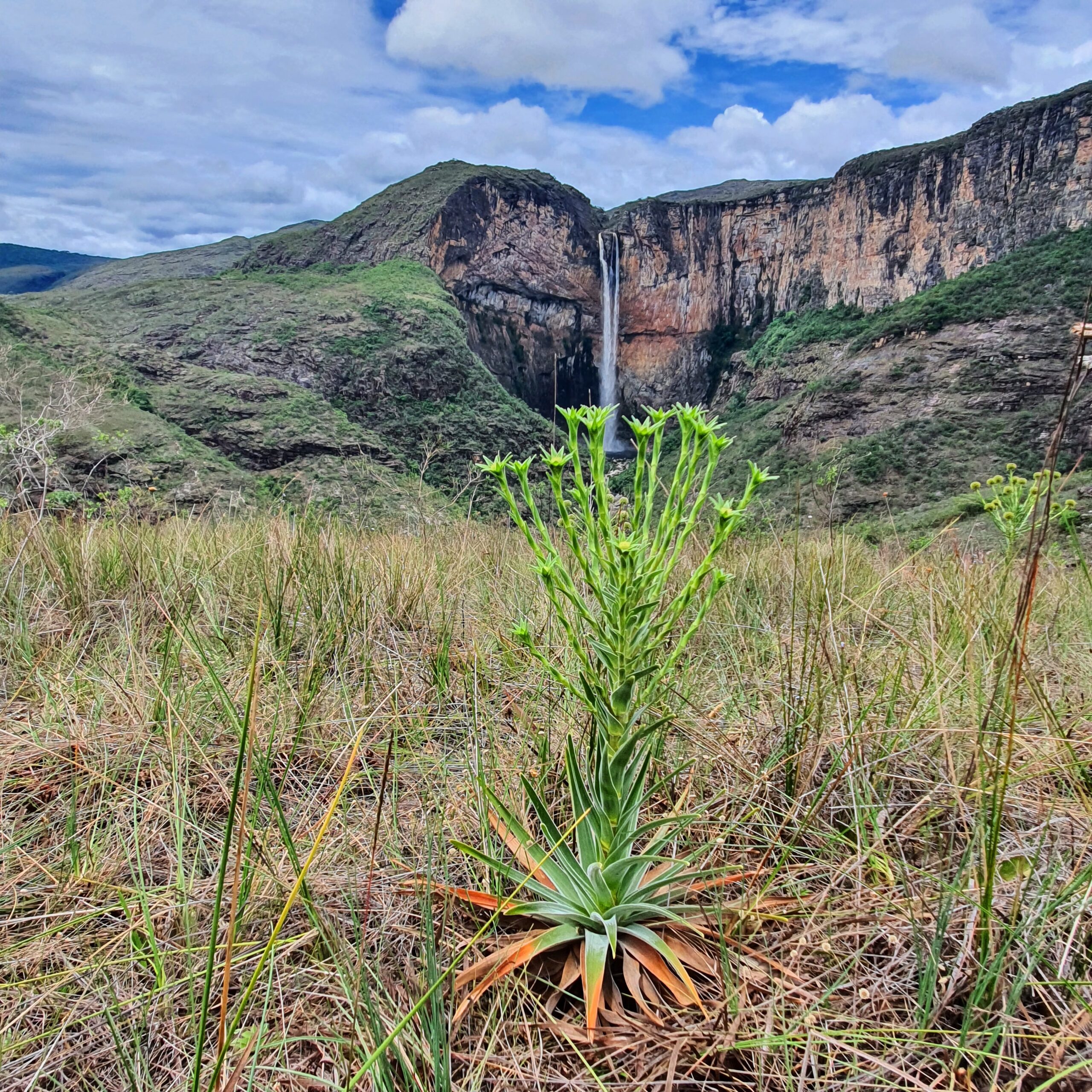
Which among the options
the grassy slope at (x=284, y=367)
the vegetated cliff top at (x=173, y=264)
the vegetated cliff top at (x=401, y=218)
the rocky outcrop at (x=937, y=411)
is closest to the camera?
the rocky outcrop at (x=937, y=411)

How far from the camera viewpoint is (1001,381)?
33375 mm

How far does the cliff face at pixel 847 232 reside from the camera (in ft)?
128

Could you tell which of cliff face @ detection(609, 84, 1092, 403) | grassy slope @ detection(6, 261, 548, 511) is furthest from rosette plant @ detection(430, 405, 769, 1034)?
cliff face @ detection(609, 84, 1092, 403)

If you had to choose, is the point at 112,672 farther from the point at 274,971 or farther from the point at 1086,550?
the point at 1086,550

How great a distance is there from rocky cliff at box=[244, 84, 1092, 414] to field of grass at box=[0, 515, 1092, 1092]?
45210 millimetres

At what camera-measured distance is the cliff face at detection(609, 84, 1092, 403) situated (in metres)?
Result: 38.9

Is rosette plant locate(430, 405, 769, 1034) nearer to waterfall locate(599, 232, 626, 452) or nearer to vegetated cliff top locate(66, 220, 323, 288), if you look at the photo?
waterfall locate(599, 232, 626, 452)

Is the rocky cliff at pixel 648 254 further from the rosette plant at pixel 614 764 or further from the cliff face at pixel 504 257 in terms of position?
the rosette plant at pixel 614 764

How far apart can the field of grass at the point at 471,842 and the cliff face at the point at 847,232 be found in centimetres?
4291

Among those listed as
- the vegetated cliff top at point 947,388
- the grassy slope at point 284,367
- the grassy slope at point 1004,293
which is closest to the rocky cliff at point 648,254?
the grassy slope at point 1004,293

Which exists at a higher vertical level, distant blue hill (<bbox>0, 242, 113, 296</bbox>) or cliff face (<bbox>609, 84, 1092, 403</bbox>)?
distant blue hill (<bbox>0, 242, 113, 296</bbox>)

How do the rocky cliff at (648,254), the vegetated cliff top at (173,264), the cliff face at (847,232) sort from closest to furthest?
the cliff face at (847,232) → the rocky cliff at (648,254) → the vegetated cliff top at (173,264)

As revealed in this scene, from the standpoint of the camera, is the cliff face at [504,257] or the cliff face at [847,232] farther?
the cliff face at [504,257]

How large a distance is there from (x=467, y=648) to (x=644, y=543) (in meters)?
1.64
